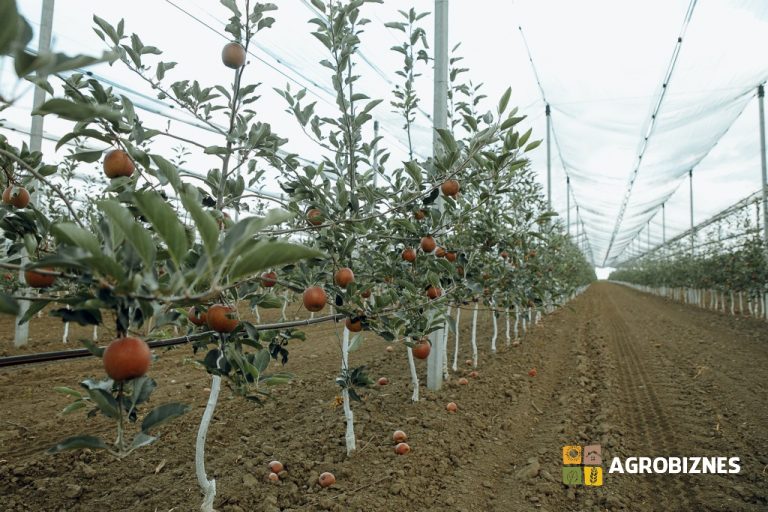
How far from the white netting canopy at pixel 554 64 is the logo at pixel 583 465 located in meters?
5.57

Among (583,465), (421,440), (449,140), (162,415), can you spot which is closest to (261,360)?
(162,415)

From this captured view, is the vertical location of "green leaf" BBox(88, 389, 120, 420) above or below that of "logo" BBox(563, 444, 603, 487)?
above

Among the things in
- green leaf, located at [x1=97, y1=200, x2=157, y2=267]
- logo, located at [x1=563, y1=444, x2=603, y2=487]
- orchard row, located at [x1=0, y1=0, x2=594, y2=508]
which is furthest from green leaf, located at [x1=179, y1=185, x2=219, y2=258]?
logo, located at [x1=563, y1=444, x2=603, y2=487]

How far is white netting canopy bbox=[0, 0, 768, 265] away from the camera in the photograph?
6.27 metres

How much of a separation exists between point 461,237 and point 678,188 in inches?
838

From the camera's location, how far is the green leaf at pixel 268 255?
70 centimetres

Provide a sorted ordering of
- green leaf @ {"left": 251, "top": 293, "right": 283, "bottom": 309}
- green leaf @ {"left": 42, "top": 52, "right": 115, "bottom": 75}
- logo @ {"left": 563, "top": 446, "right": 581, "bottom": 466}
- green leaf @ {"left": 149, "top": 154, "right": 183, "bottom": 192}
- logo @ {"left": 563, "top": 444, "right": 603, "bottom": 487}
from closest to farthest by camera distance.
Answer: green leaf @ {"left": 42, "top": 52, "right": 115, "bottom": 75}, green leaf @ {"left": 149, "top": 154, "right": 183, "bottom": 192}, green leaf @ {"left": 251, "top": 293, "right": 283, "bottom": 309}, logo @ {"left": 563, "top": 444, "right": 603, "bottom": 487}, logo @ {"left": 563, "top": 446, "right": 581, "bottom": 466}

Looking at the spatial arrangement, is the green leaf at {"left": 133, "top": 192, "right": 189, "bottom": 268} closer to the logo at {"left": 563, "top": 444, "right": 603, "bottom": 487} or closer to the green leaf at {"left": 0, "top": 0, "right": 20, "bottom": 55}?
the green leaf at {"left": 0, "top": 0, "right": 20, "bottom": 55}

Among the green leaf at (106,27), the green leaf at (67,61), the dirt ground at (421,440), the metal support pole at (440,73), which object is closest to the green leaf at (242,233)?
the green leaf at (67,61)

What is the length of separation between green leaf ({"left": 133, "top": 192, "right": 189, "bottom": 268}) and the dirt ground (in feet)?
4.59

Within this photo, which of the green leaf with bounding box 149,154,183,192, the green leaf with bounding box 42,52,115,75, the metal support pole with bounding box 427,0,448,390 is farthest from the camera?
the metal support pole with bounding box 427,0,448,390

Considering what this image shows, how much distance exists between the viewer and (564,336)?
7961 mm

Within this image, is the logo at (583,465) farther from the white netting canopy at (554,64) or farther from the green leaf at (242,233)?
the white netting canopy at (554,64)

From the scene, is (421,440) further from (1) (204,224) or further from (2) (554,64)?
(2) (554,64)
